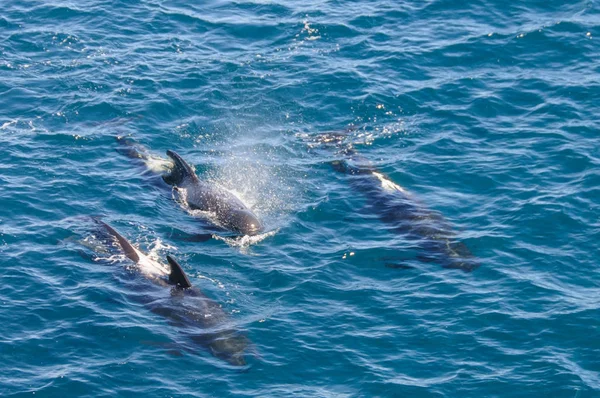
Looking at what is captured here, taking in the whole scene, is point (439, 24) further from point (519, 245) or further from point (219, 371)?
point (219, 371)

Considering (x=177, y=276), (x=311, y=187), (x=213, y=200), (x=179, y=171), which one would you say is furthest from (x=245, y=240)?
(x=179, y=171)

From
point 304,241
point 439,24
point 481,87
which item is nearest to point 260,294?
point 304,241

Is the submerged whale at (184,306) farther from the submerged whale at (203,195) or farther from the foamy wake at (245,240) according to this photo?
the submerged whale at (203,195)

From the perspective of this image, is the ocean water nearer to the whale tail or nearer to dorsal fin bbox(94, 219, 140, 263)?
dorsal fin bbox(94, 219, 140, 263)

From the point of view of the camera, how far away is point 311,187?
98.5ft

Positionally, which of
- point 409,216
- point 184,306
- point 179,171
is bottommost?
point 184,306

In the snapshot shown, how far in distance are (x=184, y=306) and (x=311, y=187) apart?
7627 mm

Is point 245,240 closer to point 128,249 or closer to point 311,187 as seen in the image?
point 128,249

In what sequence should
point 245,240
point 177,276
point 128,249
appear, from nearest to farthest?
point 177,276 → point 128,249 → point 245,240

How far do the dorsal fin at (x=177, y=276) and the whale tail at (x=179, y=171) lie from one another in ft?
18.8

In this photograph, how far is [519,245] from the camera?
26.9m

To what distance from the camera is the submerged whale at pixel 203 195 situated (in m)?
27.9

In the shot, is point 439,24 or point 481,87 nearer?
point 481,87

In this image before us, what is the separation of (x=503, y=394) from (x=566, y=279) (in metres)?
5.36
